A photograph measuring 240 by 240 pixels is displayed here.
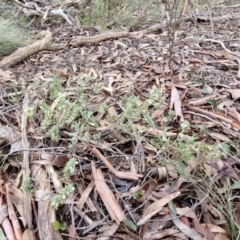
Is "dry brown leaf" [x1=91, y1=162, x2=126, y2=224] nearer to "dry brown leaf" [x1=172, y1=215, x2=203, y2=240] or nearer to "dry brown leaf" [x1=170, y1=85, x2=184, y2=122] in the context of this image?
"dry brown leaf" [x1=172, y1=215, x2=203, y2=240]

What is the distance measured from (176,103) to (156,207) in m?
0.71

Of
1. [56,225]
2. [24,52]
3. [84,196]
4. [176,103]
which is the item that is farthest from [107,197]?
[24,52]

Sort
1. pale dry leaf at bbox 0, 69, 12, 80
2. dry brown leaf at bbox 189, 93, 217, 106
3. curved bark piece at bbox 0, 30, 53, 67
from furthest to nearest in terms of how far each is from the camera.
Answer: curved bark piece at bbox 0, 30, 53, 67 < pale dry leaf at bbox 0, 69, 12, 80 < dry brown leaf at bbox 189, 93, 217, 106

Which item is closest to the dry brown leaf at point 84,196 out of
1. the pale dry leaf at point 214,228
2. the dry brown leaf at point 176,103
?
the pale dry leaf at point 214,228

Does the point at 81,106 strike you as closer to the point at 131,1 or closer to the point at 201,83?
the point at 201,83

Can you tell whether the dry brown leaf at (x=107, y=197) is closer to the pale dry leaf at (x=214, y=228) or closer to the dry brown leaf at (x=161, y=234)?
the dry brown leaf at (x=161, y=234)

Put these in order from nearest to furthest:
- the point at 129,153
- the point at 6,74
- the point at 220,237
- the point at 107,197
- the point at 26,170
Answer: the point at 220,237 < the point at 107,197 < the point at 26,170 < the point at 129,153 < the point at 6,74

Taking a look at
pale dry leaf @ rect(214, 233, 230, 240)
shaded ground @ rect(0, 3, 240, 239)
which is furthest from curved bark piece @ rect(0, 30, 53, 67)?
pale dry leaf @ rect(214, 233, 230, 240)

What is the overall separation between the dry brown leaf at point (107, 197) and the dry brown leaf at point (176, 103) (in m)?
0.55

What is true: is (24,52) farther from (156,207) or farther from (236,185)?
(236,185)

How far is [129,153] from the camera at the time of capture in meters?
1.44

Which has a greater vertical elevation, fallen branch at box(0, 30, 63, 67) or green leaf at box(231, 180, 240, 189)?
fallen branch at box(0, 30, 63, 67)

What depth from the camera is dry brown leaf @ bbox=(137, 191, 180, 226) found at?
117cm

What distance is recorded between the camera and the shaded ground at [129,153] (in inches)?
45.7
